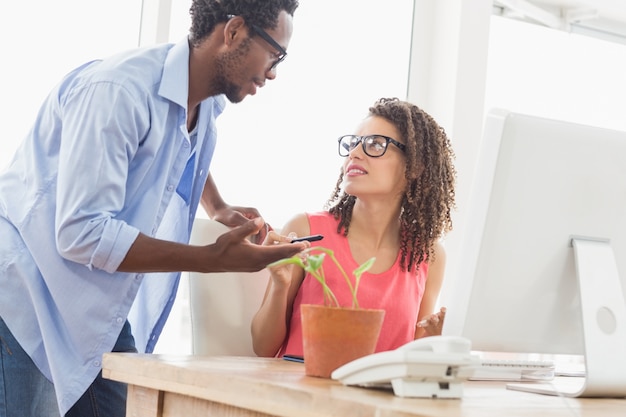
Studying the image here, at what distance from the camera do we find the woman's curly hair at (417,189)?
2262mm

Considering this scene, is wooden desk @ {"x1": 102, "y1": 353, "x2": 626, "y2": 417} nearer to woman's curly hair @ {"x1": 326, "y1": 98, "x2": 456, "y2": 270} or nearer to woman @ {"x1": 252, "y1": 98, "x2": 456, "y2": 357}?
woman @ {"x1": 252, "y1": 98, "x2": 456, "y2": 357}

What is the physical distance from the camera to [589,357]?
4.58 ft

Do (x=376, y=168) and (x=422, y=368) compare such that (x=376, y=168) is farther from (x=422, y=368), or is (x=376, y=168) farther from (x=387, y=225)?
(x=422, y=368)

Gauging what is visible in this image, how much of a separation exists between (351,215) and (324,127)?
108 centimetres

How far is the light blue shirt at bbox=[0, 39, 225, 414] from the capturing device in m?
1.71

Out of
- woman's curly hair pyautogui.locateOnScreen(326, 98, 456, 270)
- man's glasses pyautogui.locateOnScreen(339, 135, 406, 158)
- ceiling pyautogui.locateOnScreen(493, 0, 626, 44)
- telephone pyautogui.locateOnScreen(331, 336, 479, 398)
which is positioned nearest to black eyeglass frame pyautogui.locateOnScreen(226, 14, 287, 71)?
man's glasses pyautogui.locateOnScreen(339, 135, 406, 158)

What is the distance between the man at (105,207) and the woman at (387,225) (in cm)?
31

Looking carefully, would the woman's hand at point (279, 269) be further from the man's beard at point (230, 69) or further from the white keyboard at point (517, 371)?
the white keyboard at point (517, 371)

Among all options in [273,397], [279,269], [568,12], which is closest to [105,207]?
[279,269]

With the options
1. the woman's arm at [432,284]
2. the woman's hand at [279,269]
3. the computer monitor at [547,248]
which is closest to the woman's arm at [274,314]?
the woman's hand at [279,269]

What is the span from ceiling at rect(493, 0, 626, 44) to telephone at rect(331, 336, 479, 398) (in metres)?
2.80

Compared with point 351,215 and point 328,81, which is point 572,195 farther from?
point 328,81

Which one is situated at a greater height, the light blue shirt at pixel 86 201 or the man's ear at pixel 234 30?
the man's ear at pixel 234 30

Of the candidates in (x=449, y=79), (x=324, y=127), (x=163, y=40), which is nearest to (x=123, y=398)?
(x=163, y=40)
